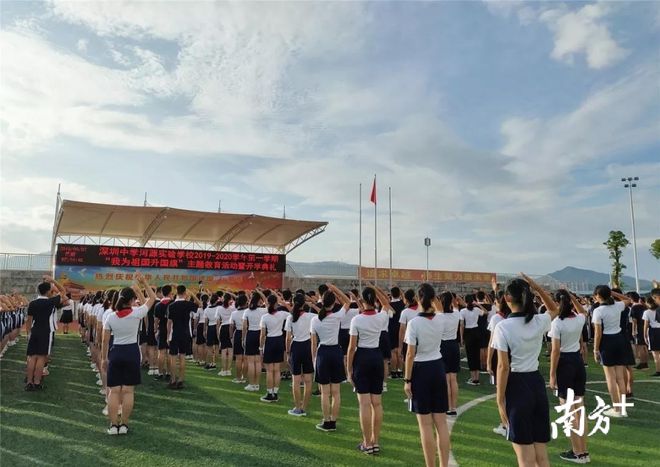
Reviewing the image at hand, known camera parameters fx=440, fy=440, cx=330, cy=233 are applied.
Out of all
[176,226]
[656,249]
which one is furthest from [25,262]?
[656,249]

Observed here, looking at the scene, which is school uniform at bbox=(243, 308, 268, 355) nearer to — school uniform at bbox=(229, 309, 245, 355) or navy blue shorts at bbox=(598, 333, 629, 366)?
school uniform at bbox=(229, 309, 245, 355)

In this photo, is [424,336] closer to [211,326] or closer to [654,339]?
[211,326]

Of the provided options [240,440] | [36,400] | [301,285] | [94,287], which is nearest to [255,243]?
[301,285]

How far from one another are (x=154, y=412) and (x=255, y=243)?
2253 centimetres

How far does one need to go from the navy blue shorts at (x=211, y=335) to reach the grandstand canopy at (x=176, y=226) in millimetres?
12787

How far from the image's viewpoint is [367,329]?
509cm

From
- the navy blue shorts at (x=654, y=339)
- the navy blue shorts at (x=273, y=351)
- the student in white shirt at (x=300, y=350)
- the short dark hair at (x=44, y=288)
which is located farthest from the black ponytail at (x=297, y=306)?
the navy blue shorts at (x=654, y=339)

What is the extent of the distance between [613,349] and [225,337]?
7285 mm

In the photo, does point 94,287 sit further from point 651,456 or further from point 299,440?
point 651,456

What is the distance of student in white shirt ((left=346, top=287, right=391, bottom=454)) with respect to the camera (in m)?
4.92

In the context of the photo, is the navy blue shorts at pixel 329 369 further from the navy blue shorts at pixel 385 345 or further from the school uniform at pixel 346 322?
the navy blue shorts at pixel 385 345

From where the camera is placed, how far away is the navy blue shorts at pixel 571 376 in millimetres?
5016

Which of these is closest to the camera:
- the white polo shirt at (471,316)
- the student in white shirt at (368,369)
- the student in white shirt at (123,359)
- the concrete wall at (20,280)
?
the student in white shirt at (368,369)

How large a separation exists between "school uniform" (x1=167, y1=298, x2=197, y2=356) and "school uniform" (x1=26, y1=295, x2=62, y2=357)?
7.20 ft
